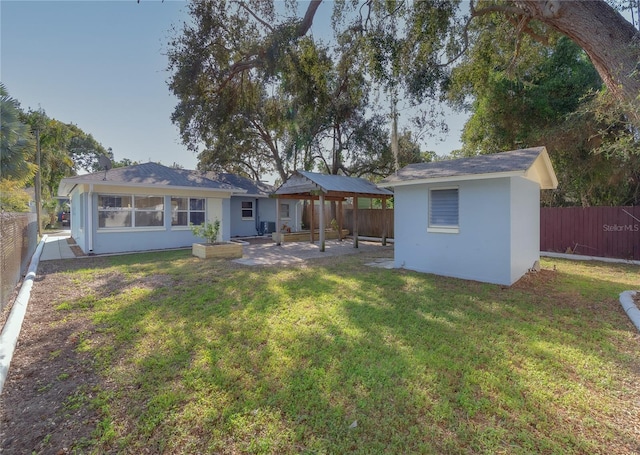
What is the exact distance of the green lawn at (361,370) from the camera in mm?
2406

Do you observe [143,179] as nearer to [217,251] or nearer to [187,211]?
[187,211]

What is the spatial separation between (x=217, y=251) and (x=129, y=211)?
424 centimetres

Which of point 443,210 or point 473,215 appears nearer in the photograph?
point 473,215

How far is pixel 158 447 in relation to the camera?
7.59ft

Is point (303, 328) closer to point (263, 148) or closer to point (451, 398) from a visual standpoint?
point (451, 398)

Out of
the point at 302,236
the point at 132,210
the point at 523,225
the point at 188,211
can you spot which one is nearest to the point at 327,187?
the point at 302,236

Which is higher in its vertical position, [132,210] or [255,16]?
[255,16]

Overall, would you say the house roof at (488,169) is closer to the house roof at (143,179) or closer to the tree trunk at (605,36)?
the tree trunk at (605,36)

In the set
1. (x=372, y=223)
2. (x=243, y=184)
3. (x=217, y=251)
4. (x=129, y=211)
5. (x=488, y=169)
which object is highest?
(x=243, y=184)

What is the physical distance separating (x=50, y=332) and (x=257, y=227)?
14.7m

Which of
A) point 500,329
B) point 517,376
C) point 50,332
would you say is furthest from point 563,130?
point 50,332

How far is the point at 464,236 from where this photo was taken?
25.5 ft

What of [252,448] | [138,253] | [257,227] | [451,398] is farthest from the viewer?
[257,227]


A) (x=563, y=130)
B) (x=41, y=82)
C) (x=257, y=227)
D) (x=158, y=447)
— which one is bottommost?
(x=158, y=447)
